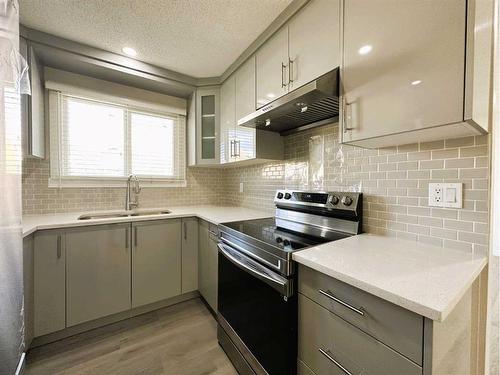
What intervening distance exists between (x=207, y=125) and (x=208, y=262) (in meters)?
1.53

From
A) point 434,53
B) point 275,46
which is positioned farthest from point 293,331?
point 275,46

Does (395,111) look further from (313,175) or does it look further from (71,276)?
(71,276)

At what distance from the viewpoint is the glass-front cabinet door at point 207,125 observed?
249 cm

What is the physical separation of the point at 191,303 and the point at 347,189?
1.86 meters

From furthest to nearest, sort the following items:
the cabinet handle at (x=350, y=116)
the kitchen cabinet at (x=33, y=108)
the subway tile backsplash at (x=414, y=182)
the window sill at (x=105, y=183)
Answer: the window sill at (x=105, y=183) < the kitchen cabinet at (x=33, y=108) < the cabinet handle at (x=350, y=116) < the subway tile backsplash at (x=414, y=182)

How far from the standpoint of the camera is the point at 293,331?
0.98 meters

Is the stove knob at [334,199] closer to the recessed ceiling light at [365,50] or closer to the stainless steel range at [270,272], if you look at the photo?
the stainless steel range at [270,272]

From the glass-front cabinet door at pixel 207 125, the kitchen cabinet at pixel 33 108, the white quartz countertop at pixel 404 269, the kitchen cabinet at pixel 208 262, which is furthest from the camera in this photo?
the glass-front cabinet door at pixel 207 125

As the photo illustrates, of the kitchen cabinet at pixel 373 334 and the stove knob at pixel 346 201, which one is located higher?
the stove knob at pixel 346 201

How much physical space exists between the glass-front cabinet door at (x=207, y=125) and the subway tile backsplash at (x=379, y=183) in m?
0.52

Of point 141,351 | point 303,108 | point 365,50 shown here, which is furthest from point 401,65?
point 141,351

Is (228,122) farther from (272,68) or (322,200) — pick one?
(322,200)

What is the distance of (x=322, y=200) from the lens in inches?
58.1

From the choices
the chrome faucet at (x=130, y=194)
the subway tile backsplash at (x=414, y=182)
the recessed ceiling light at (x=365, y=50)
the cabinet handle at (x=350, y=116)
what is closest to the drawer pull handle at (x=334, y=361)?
the subway tile backsplash at (x=414, y=182)
